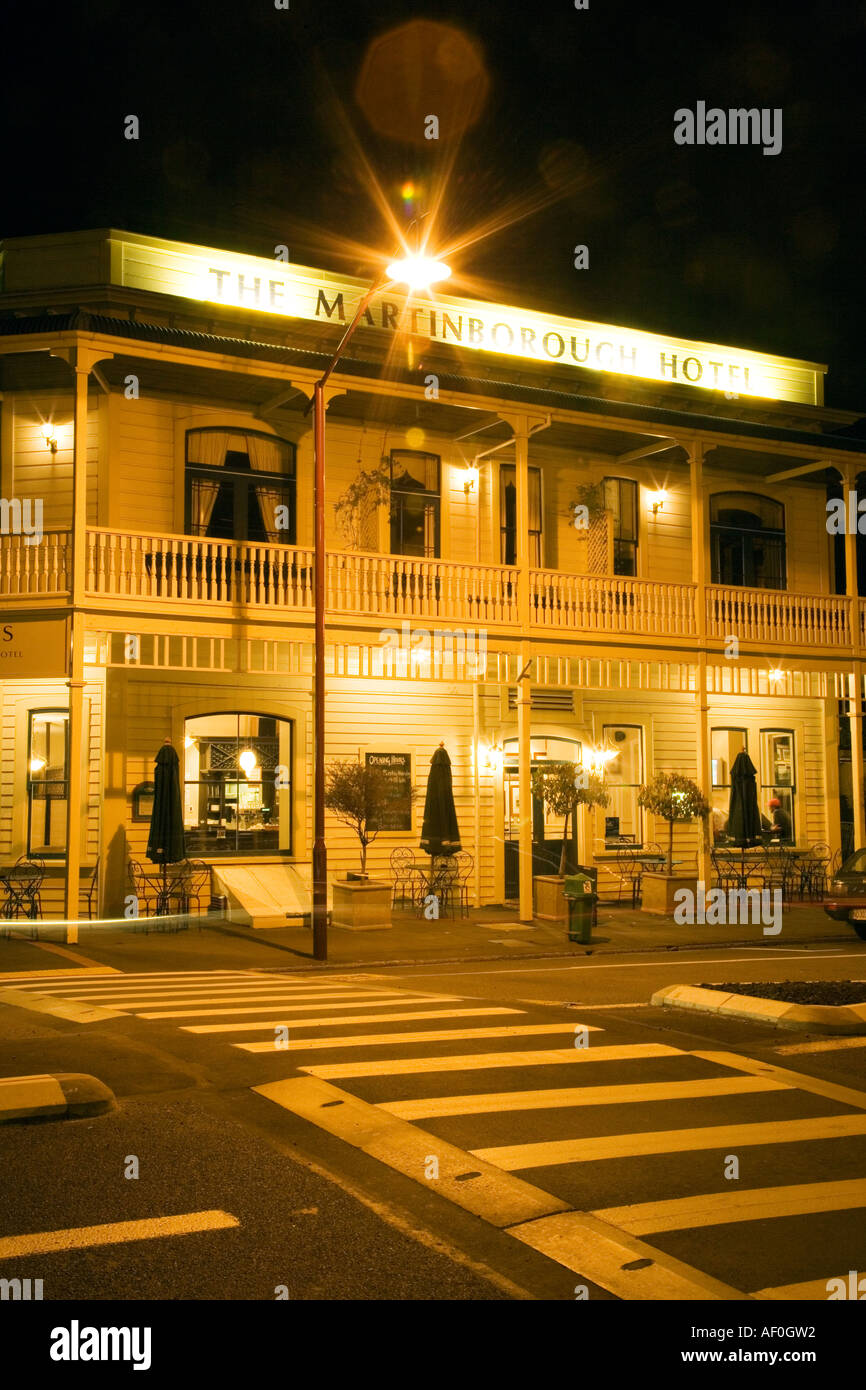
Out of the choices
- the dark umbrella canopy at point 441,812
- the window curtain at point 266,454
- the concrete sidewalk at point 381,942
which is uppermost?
the window curtain at point 266,454

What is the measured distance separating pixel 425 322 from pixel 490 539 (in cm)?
408

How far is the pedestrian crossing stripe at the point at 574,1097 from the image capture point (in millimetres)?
7551

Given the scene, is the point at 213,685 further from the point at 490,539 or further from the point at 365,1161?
the point at 365,1161

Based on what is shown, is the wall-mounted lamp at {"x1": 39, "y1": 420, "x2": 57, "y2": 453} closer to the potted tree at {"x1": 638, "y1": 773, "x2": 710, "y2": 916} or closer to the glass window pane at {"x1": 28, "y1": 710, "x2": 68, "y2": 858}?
the glass window pane at {"x1": 28, "y1": 710, "x2": 68, "y2": 858}

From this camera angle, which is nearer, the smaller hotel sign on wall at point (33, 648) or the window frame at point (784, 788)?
the smaller hotel sign on wall at point (33, 648)

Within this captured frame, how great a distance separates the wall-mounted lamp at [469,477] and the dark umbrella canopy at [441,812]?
5.29 m

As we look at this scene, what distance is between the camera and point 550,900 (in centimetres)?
2095

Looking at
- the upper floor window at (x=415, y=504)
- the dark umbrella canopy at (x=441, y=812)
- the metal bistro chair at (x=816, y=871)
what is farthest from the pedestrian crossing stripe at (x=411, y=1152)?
the metal bistro chair at (x=816, y=871)

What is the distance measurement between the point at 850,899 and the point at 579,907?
4.54 m

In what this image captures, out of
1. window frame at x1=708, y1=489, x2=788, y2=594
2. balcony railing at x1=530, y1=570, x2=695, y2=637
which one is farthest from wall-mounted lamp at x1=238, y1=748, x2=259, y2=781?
window frame at x1=708, y1=489, x2=788, y2=594

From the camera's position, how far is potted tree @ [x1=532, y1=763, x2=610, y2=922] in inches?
809

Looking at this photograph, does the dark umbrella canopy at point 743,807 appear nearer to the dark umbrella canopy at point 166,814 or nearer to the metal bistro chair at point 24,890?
the dark umbrella canopy at point 166,814

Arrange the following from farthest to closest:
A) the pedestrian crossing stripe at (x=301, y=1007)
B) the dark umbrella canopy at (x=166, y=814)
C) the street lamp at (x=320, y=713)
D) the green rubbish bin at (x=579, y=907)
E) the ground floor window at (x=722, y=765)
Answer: the ground floor window at (x=722, y=765), the dark umbrella canopy at (x=166, y=814), the green rubbish bin at (x=579, y=907), the street lamp at (x=320, y=713), the pedestrian crossing stripe at (x=301, y=1007)

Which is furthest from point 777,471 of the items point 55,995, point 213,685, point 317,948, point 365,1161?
point 365,1161
